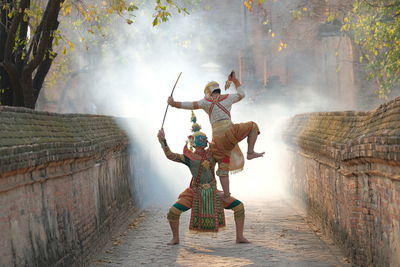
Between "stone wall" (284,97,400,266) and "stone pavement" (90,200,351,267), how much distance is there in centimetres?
36

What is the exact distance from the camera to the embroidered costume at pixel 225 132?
10281mm

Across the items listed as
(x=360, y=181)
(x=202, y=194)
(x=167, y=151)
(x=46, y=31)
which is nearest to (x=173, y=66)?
(x=46, y=31)

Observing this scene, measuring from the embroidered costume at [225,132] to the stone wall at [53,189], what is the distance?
1838 mm

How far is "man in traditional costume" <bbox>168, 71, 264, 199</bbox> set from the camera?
1027 centimetres

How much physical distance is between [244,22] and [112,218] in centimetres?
2777

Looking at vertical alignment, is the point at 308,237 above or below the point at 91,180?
below

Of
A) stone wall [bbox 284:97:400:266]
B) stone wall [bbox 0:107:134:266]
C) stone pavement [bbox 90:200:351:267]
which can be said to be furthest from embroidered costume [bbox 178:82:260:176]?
stone wall [bbox 0:107:134:266]

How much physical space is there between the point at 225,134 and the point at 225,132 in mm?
29

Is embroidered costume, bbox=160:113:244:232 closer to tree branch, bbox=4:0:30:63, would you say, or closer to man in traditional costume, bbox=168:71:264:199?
man in traditional costume, bbox=168:71:264:199

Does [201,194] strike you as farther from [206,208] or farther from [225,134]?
[225,134]

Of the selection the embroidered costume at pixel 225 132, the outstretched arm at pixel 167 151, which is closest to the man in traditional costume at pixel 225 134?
the embroidered costume at pixel 225 132

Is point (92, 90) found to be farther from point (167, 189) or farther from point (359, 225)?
point (359, 225)

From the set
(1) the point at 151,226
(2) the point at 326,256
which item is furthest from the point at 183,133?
(2) the point at 326,256

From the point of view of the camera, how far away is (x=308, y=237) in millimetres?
11164
